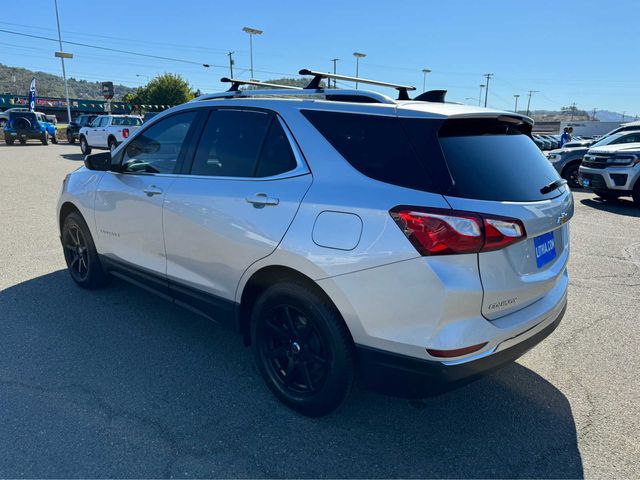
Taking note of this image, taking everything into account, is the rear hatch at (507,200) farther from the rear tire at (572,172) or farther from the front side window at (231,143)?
the rear tire at (572,172)

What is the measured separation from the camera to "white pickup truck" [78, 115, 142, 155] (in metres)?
21.0

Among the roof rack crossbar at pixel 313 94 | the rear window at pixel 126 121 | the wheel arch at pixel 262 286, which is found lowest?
the wheel arch at pixel 262 286

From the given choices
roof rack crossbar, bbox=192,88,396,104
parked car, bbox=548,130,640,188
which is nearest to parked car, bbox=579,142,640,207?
parked car, bbox=548,130,640,188

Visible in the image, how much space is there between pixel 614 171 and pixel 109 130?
787 inches

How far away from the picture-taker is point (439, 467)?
92.9 inches

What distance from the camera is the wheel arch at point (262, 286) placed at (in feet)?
8.19

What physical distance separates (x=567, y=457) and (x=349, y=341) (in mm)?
1323

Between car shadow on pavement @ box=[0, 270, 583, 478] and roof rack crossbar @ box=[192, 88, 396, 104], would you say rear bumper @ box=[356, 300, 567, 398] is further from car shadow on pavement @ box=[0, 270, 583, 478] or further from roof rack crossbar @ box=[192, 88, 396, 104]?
roof rack crossbar @ box=[192, 88, 396, 104]

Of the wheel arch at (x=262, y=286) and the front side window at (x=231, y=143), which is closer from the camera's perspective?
the wheel arch at (x=262, y=286)

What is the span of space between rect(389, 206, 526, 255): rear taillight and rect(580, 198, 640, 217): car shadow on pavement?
357 inches

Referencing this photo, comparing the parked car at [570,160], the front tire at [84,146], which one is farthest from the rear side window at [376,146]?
the front tire at [84,146]

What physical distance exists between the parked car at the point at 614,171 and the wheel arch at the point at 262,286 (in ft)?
33.0

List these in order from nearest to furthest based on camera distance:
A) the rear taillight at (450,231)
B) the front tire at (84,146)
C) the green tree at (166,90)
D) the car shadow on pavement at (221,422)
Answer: the rear taillight at (450,231), the car shadow on pavement at (221,422), the front tire at (84,146), the green tree at (166,90)

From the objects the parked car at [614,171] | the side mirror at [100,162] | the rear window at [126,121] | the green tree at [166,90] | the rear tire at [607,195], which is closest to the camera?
the side mirror at [100,162]
